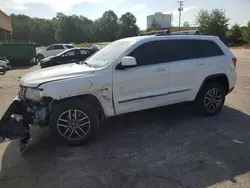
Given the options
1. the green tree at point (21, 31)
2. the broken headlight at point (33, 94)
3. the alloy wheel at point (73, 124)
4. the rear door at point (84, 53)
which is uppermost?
the green tree at point (21, 31)

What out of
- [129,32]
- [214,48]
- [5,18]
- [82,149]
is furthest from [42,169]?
[129,32]

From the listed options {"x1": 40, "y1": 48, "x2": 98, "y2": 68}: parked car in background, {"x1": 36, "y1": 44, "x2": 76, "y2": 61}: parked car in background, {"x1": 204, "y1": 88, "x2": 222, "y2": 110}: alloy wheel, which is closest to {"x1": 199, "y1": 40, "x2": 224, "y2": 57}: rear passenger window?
{"x1": 204, "y1": 88, "x2": 222, "y2": 110}: alloy wheel

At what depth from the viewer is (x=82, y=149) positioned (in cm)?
384

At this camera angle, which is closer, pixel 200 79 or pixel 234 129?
pixel 234 129

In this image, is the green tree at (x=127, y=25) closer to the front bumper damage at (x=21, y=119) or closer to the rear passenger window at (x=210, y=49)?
the rear passenger window at (x=210, y=49)

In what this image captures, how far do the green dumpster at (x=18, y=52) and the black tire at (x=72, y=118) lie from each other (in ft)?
58.5

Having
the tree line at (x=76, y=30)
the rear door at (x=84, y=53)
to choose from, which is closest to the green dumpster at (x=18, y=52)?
the rear door at (x=84, y=53)

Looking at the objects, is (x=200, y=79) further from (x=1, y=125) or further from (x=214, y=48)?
(x=1, y=125)

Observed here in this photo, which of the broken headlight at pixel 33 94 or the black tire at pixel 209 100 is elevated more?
the broken headlight at pixel 33 94

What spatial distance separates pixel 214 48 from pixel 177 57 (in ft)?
3.50

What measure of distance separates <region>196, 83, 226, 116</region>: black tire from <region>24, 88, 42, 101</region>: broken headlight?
3283 millimetres

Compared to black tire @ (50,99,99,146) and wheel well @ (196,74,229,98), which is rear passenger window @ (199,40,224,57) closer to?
wheel well @ (196,74,229,98)

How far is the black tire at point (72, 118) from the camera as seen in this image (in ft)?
12.2

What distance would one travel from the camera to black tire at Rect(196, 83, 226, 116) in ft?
16.6
